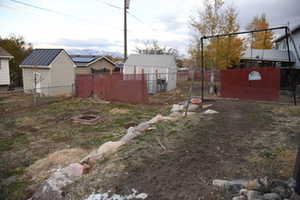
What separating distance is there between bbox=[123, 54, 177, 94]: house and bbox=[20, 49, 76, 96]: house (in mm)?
4883

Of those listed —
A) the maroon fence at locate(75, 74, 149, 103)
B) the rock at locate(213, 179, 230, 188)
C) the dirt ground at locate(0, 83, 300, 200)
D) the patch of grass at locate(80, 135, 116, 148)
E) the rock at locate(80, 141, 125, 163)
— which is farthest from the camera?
the maroon fence at locate(75, 74, 149, 103)

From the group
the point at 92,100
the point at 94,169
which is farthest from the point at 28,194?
the point at 92,100

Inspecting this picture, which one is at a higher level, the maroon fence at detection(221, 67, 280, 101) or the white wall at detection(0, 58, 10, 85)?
the white wall at detection(0, 58, 10, 85)

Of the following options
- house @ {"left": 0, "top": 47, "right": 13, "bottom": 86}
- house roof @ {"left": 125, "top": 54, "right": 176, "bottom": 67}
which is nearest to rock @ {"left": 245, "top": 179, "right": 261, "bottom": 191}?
house roof @ {"left": 125, "top": 54, "right": 176, "bottom": 67}

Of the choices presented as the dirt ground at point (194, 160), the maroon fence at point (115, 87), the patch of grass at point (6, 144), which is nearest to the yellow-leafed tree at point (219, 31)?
the maroon fence at point (115, 87)

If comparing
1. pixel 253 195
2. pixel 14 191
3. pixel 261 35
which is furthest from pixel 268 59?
pixel 14 191

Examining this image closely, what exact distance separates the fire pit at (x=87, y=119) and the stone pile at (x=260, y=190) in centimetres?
622

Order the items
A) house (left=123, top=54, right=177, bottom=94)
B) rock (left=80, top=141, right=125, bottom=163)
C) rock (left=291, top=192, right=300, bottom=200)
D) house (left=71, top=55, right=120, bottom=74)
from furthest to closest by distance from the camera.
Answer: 1. house (left=71, top=55, right=120, bottom=74)
2. house (left=123, top=54, right=177, bottom=94)
3. rock (left=80, top=141, right=125, bottom=163)
4. rock (left=291, top=192, right=300, bottom=200)

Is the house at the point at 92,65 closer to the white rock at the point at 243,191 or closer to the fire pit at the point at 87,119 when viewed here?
the fire pit at the point at 87,119

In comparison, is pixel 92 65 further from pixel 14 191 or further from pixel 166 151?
pixel 166 151

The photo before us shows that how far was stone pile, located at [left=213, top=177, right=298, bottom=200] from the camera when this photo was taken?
2.30 meters

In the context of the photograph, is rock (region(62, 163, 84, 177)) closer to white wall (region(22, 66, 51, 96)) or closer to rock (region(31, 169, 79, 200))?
rock (region(31, 169, 79, 200))

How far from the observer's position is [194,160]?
3510 mm

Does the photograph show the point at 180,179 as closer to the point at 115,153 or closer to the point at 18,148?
the point at 115,153
